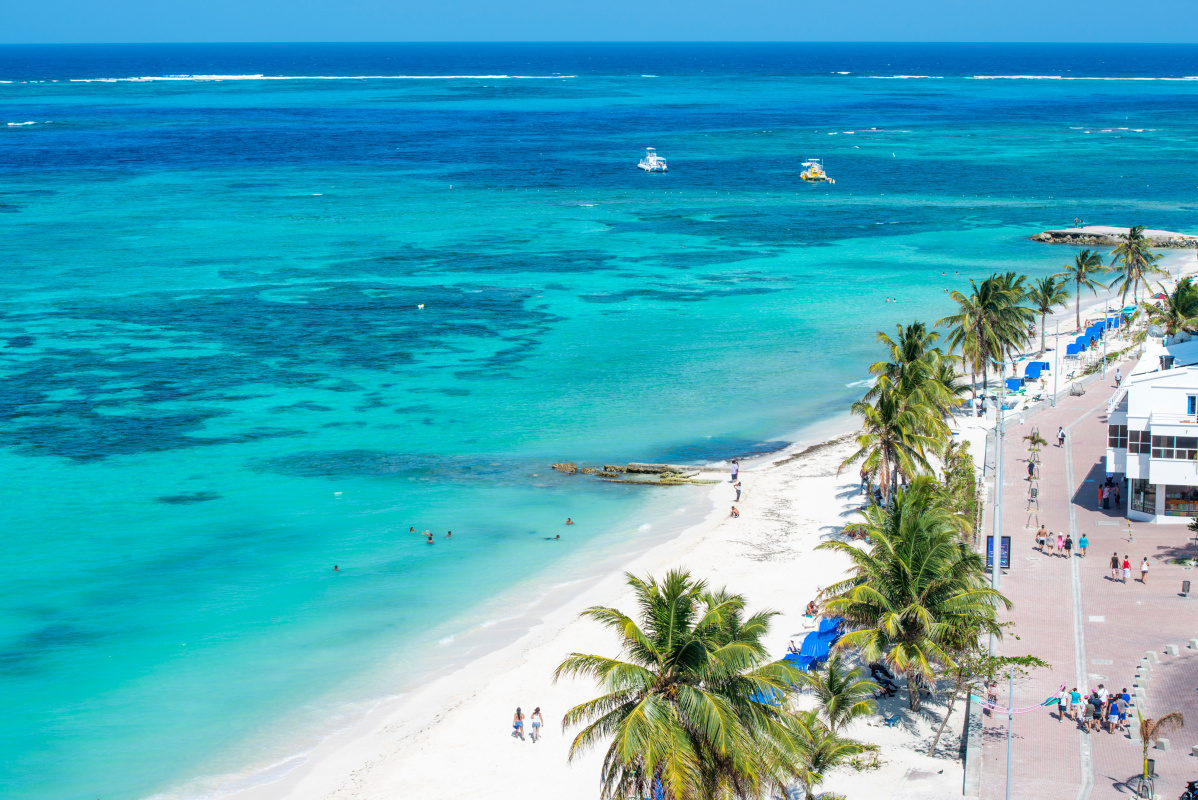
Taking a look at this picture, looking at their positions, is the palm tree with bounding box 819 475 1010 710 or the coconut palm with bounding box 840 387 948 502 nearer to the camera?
the palm tree with bounding box 819 475 1010 710

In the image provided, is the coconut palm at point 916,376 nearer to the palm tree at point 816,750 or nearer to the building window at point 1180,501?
the building window at point 1180,501

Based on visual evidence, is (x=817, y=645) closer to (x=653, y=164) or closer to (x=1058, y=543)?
(x=1058, y=543)

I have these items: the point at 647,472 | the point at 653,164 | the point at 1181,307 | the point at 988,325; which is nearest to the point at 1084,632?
the point at 647,472

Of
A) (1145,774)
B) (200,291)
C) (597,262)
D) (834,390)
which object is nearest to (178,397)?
(200,291)

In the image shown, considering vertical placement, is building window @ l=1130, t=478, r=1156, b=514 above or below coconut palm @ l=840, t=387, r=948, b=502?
below

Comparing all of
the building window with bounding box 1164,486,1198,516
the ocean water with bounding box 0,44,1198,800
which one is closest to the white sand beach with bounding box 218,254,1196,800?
the ocean water with bounding box 0,44,1198,800

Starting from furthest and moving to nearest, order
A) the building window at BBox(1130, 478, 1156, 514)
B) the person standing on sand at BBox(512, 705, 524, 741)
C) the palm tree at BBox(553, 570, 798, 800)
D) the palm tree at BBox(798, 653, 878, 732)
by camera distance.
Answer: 1. the building window at BBox(1130, 478, 1156, 514)
2. the person standing on sand at BBox(512, 705, 524, 741)
3. the palm tree at BBox(798, 653, 878, 732)
4. the palm tree at BBox(553, 570, 798, 800)

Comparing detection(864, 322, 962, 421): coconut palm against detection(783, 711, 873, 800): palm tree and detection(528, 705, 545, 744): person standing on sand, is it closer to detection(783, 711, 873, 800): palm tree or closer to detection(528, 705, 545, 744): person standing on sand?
detection(783, 711, 873, 800): palm tree
